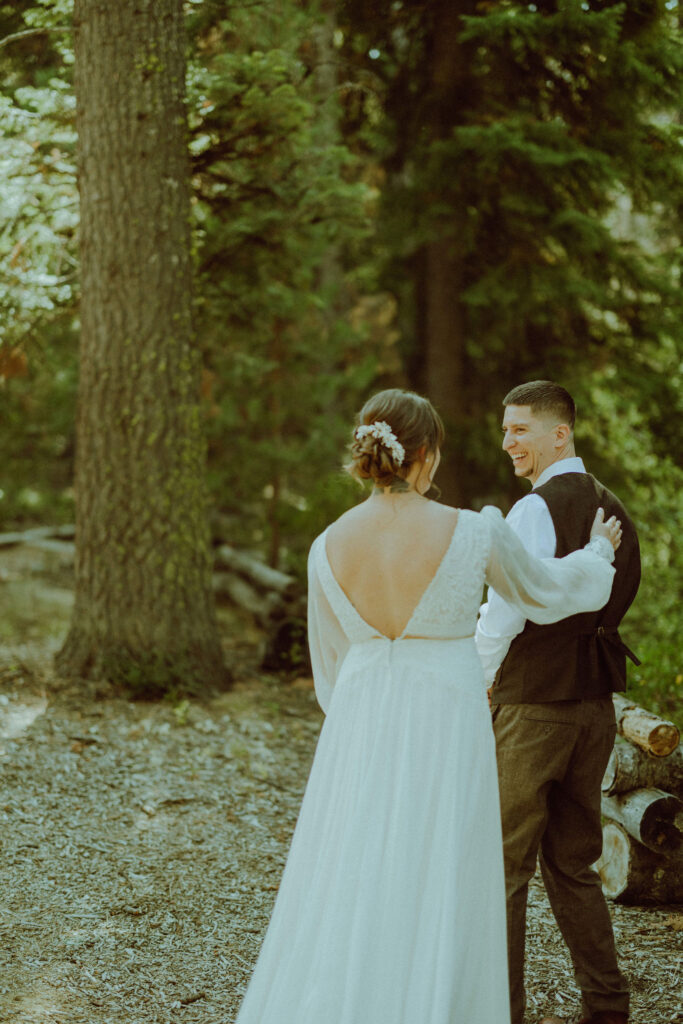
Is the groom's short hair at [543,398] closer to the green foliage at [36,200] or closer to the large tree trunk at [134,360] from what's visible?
the large tree trunk at [134,360]

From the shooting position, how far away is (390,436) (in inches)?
120

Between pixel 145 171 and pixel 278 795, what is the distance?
15.8ft

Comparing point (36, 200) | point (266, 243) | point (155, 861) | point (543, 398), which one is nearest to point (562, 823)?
point (543, 398)

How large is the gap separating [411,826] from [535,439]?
147 centimetres

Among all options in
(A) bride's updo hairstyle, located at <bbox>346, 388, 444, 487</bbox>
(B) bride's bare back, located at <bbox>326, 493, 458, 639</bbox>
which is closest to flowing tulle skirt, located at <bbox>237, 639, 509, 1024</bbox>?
(B) bride's bare back, located at <bbox>326, 493, 458, 639</bbox>

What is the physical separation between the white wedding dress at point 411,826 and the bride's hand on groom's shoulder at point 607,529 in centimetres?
22

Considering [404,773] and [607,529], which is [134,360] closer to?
[607,529]

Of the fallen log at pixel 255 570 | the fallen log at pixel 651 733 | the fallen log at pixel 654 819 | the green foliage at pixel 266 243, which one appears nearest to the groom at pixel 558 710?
the fallen log at pixel 654 819

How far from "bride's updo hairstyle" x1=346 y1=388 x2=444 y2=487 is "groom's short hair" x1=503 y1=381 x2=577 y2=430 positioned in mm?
560

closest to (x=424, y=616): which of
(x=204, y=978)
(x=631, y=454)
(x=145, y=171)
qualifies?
(x=204, y=978)

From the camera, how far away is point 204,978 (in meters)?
4.08

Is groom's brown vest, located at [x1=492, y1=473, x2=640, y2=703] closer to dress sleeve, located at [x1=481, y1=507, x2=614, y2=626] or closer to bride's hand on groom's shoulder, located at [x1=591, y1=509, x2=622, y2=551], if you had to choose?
bride's hand on groom's shoulder, located at [x1=591, y1=509, x2=622, y2=551]

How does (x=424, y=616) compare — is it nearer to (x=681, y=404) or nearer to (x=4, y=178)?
(x=4, y=178)

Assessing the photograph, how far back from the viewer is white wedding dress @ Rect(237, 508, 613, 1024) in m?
2.90
